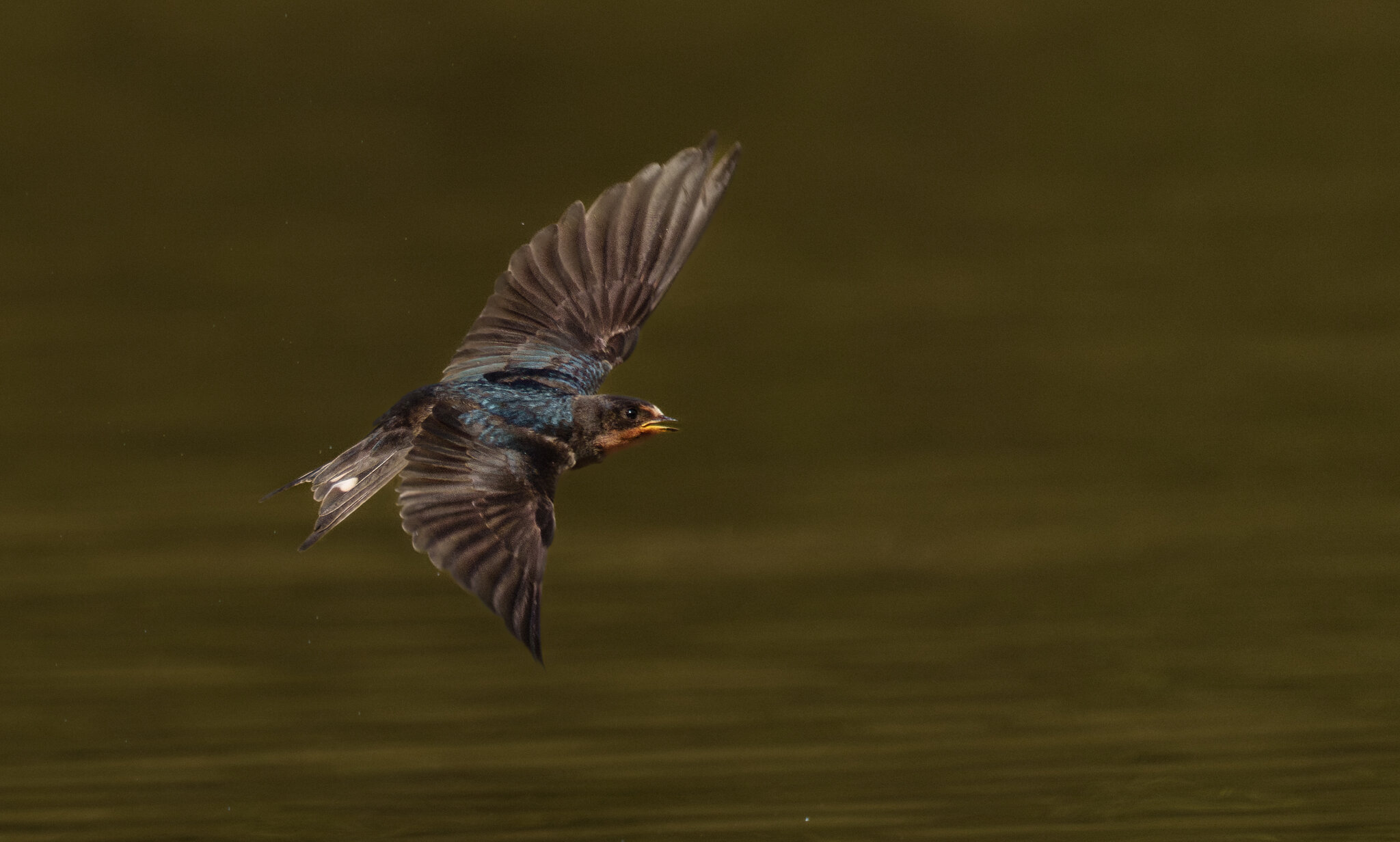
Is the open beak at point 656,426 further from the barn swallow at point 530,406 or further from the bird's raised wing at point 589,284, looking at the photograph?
the bird's raised wing at point 589,284

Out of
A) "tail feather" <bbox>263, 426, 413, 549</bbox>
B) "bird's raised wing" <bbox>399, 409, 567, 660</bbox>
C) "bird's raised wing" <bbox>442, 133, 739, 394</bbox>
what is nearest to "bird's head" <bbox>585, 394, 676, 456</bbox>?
"bird's raised wing" <bbox>399, 409, 567, 660</bbox>

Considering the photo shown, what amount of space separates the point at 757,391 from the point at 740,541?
2.20m

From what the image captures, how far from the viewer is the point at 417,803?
8578 millimetres

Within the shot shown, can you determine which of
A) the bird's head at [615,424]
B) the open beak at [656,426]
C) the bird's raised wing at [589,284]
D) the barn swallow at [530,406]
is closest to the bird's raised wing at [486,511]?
the barn swallow at [530,406]

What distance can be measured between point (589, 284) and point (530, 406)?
101cm

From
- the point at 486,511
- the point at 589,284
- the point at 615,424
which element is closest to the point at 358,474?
the point at 486,511

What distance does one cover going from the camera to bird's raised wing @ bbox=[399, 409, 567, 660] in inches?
277

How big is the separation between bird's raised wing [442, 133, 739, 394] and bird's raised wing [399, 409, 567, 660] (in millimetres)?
963

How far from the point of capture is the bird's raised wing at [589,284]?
8695 mm

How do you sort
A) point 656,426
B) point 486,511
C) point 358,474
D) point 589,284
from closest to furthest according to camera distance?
point 486,511 < point 358,474 < point 656,426 < point 589,284

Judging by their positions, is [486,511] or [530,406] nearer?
[486,511]

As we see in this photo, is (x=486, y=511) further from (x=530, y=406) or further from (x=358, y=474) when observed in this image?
(x=530, y=406)

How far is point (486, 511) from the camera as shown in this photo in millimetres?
7367

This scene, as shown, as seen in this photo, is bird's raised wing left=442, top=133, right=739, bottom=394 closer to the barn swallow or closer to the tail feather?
the barn swallow
